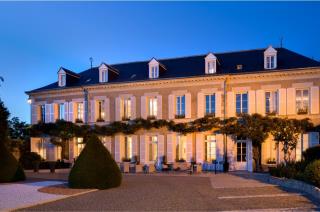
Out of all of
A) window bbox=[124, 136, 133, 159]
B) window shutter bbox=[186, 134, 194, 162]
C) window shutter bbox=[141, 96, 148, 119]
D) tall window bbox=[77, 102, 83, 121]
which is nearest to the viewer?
window shutter bbox=[186, 134, 194, 162]

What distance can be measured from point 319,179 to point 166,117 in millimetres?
12552

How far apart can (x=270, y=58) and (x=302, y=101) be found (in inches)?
119

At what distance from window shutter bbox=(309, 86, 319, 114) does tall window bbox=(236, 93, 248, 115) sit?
354cm

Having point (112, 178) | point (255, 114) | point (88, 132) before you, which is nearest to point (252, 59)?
point (255, 114)

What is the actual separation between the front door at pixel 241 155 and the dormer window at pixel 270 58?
15.2 feet

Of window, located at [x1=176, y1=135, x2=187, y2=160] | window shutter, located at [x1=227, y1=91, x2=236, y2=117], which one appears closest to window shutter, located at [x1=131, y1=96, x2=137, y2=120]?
window, located at [x1=176, y1=135, x2=187, y2=160]

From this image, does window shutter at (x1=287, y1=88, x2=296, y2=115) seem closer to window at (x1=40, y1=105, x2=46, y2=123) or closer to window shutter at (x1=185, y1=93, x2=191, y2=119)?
window shutter at (x1=185, y1=93, x2=191, y2=119)

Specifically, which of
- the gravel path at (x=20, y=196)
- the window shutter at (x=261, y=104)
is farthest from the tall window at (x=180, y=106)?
the gravel path at (x=20, y=196)

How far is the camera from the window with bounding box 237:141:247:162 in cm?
2056

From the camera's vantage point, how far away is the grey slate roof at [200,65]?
20.4 metres

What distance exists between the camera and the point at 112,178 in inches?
494

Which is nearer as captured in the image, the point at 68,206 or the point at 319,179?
the point at 68,206

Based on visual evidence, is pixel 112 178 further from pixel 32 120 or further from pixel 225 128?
pixel 32 120

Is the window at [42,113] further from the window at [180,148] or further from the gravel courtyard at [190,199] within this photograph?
the gravel courtyard at [190,199]
